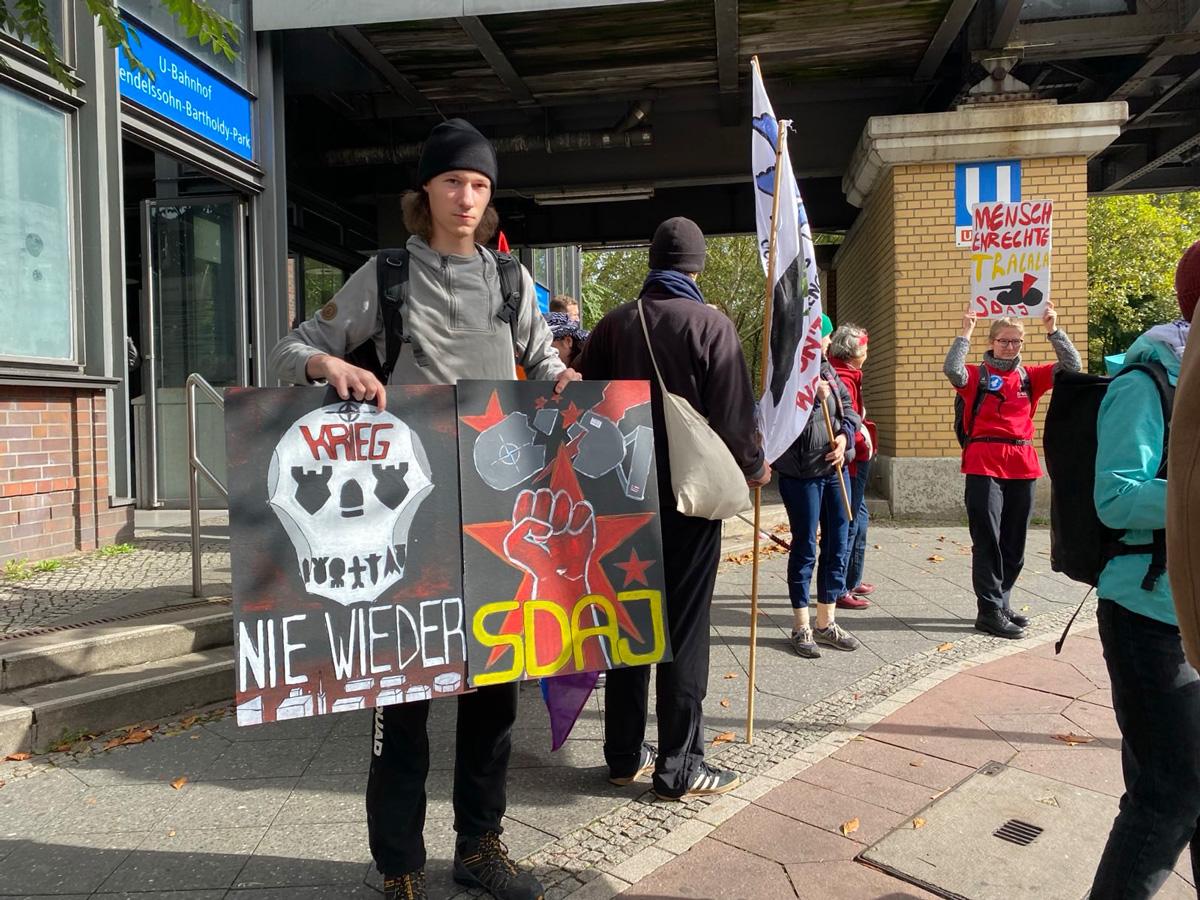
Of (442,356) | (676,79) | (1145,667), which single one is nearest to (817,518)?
(1145,667)

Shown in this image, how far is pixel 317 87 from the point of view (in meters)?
9.66

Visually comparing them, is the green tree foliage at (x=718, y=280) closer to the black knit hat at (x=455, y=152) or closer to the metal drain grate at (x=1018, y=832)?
the metal drain grate at (x=1018, y=832)

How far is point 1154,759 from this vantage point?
81.4 inches

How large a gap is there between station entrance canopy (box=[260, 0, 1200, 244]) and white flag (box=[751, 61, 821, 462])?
4.99 metres

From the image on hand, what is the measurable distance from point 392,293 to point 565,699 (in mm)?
1648

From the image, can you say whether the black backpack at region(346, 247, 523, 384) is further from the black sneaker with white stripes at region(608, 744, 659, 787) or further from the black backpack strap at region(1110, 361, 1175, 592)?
the black sneaker with white stripes at region(608, 744, 659, 787)

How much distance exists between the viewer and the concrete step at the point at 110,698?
12.0 ft

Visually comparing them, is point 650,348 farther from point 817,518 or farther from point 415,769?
point 817,518

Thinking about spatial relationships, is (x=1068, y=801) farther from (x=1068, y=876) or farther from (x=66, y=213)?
(x=66, y=213)

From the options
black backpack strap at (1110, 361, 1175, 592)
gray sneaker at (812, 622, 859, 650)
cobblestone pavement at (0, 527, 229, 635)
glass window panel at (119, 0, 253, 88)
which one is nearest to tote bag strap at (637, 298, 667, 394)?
black backpack strap at (1110, 361, 1175, 592)

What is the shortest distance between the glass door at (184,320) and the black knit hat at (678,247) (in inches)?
241

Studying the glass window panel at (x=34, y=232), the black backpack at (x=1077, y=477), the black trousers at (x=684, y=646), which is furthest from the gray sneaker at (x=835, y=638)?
the glass window panel at (x=34, y=232)

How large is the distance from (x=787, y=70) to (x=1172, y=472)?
10.3 meters

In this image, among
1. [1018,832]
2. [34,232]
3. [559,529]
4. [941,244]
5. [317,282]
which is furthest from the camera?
[317,282]
